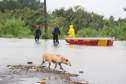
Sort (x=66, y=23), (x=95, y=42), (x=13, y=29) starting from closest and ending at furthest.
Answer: (x=95, y=42) → (x=13, y=29) → (x=66, y=23)

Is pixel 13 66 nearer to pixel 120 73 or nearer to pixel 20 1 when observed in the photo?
pixel 120 73

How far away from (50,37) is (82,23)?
21.5m

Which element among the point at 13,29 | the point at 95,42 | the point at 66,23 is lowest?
the point at 95,42

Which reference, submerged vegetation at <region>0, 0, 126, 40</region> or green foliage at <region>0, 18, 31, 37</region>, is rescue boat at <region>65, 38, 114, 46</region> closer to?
submerged vegetation at <region>0, 0, 126, 40</region>

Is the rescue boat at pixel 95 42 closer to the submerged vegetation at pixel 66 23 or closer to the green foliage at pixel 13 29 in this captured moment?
the submerged vegetation at pixel 66 23

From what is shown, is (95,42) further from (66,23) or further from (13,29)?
(66,23)

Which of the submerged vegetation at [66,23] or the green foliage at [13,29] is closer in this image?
the submerged vegetation at [66,23]

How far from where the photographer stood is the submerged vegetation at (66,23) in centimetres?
5927

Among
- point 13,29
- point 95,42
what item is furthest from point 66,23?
point 95,42

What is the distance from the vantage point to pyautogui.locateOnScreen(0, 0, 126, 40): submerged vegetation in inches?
2334

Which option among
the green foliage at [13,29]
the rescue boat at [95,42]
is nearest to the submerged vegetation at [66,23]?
the green foliage at [13,29]

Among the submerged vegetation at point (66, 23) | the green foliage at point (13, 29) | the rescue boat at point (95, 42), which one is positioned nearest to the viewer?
the rescue boat at point (95, 42)

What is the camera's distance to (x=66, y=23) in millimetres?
73188

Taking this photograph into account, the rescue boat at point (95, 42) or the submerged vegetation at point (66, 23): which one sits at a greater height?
the submerged vegetation at point (66, 23)
